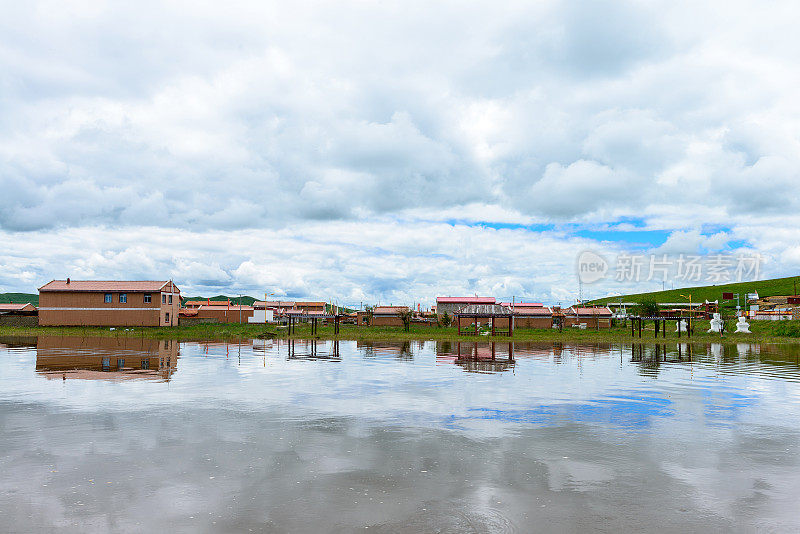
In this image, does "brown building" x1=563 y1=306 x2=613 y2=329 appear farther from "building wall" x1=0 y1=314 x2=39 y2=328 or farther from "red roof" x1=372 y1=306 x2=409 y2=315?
"building wall" x1=0 y1=314 x2=39 y2=328

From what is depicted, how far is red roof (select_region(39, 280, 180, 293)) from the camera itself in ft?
246

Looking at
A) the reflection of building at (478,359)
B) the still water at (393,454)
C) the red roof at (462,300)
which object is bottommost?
the reflection of building at (478,359)

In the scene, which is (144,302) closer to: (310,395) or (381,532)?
(310,395)

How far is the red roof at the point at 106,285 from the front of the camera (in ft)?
246

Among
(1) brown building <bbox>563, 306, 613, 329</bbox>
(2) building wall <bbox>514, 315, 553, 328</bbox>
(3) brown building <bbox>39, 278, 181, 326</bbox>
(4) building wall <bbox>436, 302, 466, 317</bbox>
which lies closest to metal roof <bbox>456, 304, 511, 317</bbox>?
(2) building wall <bbox>514, 315, 553, 328</bbox>

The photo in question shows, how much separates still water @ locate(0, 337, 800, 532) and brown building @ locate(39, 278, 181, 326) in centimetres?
5393

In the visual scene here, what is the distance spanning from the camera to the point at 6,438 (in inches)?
516

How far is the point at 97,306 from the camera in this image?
74812 millimetres

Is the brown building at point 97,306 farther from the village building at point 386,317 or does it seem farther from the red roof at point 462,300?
the red roof at point 462,300

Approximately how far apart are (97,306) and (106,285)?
3670mm

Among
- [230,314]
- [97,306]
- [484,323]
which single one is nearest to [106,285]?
[97,306]

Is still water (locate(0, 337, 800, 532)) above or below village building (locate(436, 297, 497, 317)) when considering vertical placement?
below

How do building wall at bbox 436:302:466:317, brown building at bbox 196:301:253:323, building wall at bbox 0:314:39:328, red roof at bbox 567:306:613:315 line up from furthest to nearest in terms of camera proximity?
building wall at bbox 436:302:466:317
brown building at bbox 196:301:253:323
red roof at bbox 567:306:613:315
building wall at bbox 0:314:39:328

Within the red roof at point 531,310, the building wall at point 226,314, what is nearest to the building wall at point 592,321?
the red roof at point 531,310
